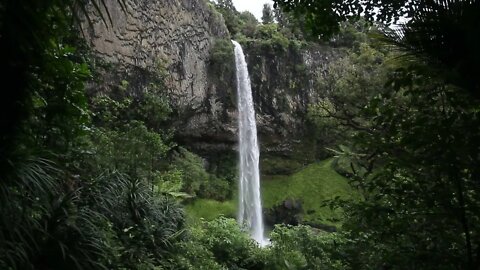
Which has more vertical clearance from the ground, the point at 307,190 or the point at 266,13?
the point at 266,13

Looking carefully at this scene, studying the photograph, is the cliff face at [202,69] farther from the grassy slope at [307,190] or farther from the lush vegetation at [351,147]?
the lush vegetation at [351,147]

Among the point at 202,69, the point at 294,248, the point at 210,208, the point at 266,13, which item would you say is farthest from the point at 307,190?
the point at 266,13

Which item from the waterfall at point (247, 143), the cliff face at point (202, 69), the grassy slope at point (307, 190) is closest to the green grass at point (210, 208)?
the grassy slope at point (307, 190)

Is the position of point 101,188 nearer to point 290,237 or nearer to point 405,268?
point 405,268

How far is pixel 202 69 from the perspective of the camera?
695 inches

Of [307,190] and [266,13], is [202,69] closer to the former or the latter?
[307,190]

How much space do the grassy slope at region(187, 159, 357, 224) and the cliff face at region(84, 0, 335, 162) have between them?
1.72 metres

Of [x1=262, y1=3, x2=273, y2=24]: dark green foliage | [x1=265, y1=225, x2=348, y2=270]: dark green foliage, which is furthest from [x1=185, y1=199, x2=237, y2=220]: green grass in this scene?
[x1=262, y1=3, x2=273, y2=24]: dark green foliage

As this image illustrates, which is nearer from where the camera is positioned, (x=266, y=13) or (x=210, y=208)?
(x=210, y=208)

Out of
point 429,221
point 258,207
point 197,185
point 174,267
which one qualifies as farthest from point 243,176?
point 429,221

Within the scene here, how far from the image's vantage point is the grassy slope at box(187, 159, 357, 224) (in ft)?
58.2

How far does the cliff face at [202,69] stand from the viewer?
14.2 m

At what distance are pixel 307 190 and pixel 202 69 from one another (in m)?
7.02

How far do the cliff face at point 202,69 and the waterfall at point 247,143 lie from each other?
440mm
